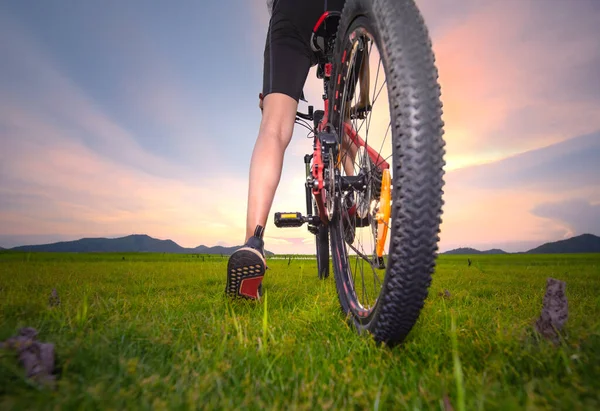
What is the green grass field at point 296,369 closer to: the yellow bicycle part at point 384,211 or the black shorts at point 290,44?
the yellow bicycle part at point 384,211

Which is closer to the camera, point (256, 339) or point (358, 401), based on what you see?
point (358, 401)

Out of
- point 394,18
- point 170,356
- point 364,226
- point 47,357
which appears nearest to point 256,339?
point 170,356

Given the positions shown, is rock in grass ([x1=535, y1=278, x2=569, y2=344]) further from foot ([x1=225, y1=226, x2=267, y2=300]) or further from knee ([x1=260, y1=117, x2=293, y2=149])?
knee ([x1=260, y1=117, x2=293, y2=149])

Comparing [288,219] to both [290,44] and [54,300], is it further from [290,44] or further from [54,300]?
[54,300]

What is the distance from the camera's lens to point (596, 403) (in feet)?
2.25

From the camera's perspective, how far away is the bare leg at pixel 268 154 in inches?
91.0

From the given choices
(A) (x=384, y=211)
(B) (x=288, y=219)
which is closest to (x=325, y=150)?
(B) (x=288, y=219)

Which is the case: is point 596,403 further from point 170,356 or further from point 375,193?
point 375,193

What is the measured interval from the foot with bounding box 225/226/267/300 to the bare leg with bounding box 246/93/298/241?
0.77ft

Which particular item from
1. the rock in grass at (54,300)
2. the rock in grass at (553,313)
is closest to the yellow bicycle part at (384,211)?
the rock in grass at (553,313)

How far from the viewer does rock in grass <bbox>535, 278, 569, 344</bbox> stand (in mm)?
1101

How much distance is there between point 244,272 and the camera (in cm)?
208

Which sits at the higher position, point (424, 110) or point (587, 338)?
point (424, 110)

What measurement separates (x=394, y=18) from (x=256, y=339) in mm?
1442
